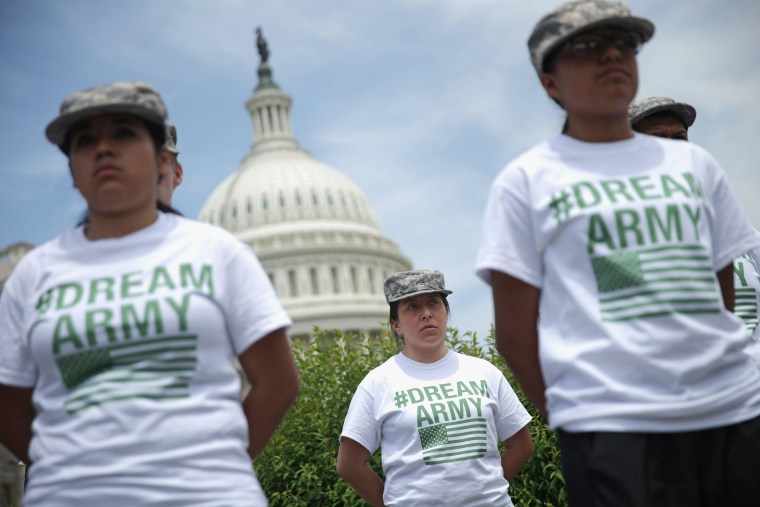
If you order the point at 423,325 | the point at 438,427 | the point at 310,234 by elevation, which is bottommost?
the point at 438,427

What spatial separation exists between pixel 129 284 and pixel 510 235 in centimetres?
105

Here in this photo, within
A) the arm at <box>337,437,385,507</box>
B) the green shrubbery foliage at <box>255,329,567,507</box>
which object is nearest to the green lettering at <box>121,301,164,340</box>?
the arm at <box>337,437,385,507</box>

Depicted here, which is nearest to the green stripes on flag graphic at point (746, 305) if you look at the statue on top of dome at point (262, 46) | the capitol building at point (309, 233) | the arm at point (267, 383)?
the arm at point (267, 383)

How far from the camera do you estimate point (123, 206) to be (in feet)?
10.7

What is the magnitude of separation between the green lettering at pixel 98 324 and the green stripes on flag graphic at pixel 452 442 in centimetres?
255

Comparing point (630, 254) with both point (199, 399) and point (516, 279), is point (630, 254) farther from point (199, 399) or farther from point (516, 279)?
point (199, 399)

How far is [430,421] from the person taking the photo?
541 cm

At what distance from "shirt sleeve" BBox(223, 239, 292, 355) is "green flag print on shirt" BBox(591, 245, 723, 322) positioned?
2.85 ft

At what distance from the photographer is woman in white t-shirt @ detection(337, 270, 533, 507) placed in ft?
17.5

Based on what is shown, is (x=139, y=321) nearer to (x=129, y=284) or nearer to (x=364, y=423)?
(x=129, y=284)

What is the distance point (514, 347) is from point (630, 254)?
0.46 meters

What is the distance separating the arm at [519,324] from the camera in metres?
3.34

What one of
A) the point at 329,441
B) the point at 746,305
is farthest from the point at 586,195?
the point at 329,441

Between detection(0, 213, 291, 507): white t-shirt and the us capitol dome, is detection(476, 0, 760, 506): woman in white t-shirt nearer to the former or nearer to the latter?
detection(0, 213, 291, 507): white t-shirt
